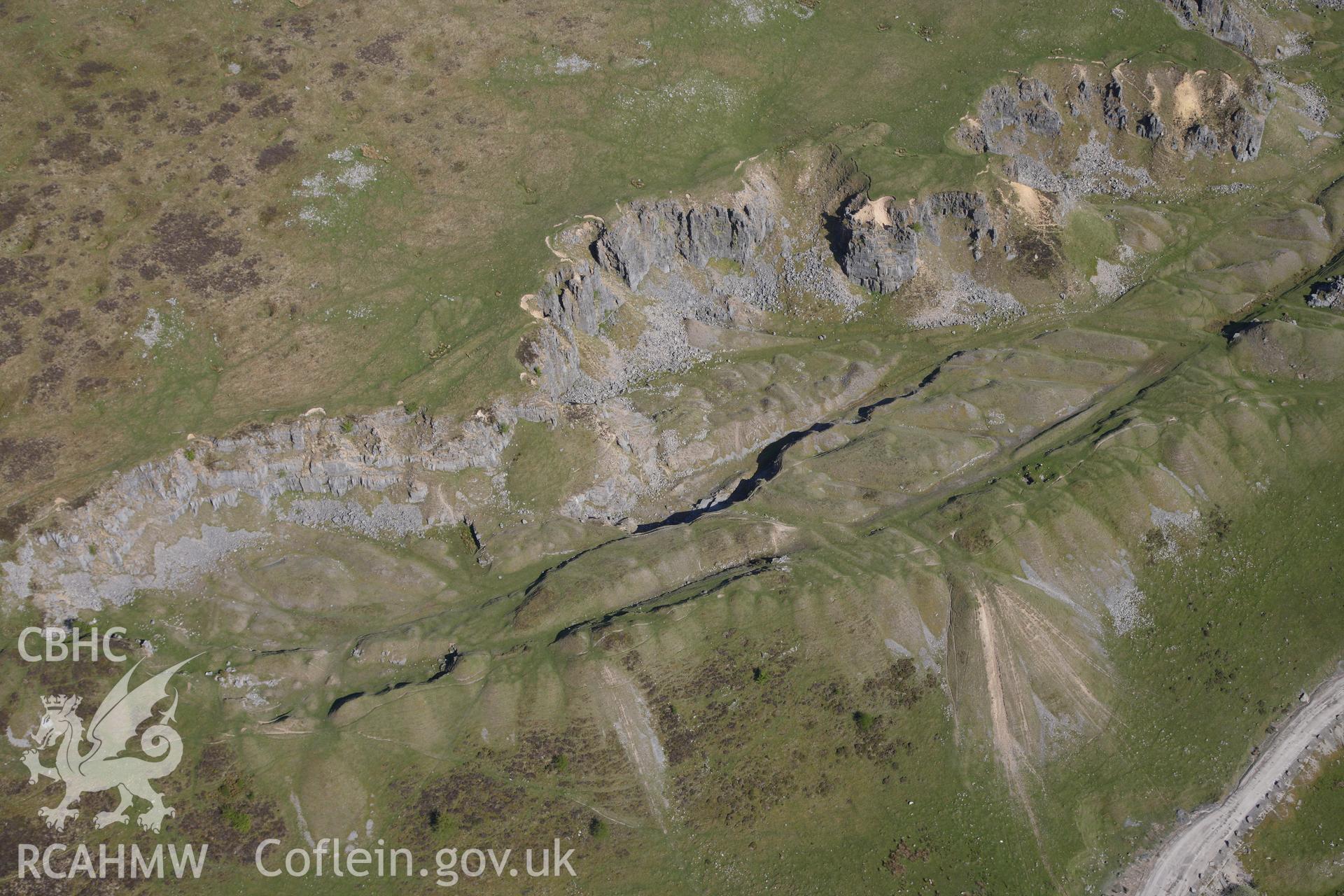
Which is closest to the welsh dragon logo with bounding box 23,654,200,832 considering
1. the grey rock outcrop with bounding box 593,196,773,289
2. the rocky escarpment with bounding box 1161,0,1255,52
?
the grey rock outcrop with bounding box 593,196,773,289

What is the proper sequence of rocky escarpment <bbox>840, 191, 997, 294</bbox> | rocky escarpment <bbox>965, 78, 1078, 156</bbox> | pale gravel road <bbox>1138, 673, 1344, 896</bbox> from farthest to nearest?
rocky escarpment <bbox>965, 78, 1078, 156</bbox> < rocky escarpment <bbox>840, 191, 997, 294</bbox> < pale gravel road <bbox>1138, 673, 1344, 896</bbox>

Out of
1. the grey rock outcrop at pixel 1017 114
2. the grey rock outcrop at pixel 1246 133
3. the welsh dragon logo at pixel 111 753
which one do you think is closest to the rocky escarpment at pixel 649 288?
the grey rock outcrop at pixel 1017 114

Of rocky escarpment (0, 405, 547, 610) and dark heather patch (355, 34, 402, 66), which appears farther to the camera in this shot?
dark heather patch (355, 34, 402, 66)

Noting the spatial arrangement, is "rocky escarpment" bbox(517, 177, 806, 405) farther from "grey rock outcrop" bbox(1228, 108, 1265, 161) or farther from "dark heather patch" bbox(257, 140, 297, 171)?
"grey rock outcrop" bbox(1228, 108, 1265, 161)

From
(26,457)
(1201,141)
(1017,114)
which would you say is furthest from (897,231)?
(26,457)

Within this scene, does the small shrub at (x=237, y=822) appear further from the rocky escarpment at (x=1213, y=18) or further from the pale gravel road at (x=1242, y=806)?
the rocky escarpment at (x=1213, y=18)
